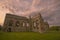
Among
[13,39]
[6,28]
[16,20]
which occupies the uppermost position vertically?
[16,20]

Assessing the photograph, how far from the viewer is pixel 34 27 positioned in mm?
18266

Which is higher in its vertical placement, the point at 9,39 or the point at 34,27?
the point at 34,27

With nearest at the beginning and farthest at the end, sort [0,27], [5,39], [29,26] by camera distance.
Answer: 1. [5,39]
2. [0,27]
3. [29,26]


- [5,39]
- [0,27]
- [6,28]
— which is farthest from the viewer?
[6,28]

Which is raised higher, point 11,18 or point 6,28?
point 11,18

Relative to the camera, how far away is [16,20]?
18203mm

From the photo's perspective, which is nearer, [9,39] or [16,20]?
[9,39]

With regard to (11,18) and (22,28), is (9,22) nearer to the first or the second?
(11,18)

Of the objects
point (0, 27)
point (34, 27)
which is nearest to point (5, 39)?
point (0, 27)

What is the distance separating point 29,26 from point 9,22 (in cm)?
336

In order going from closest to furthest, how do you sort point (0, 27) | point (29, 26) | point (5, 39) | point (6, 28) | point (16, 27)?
point (5, 39) < point (0, 27) < point (6, 28) < point (16, 27) < point (29, 26)

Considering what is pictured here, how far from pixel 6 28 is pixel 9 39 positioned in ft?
32.6

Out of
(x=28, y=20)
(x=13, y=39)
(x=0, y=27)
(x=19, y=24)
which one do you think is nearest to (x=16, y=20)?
(x=19, y=24)

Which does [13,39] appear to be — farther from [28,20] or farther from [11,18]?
[28,20]
